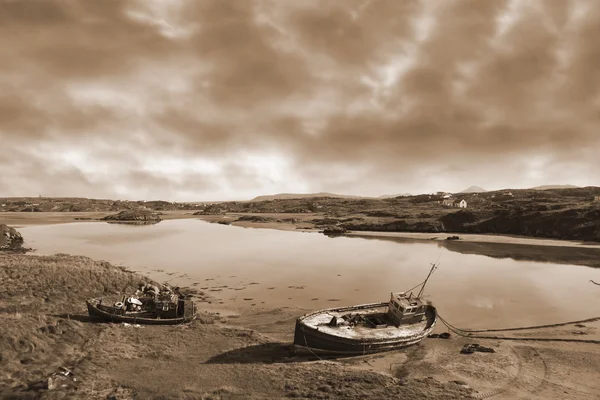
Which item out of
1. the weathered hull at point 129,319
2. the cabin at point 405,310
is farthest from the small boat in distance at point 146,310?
the cabin at point 405,310

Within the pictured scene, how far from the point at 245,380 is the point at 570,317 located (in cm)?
2647

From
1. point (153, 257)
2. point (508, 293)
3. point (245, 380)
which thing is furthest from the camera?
point (153, 257)

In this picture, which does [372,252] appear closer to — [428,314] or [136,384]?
[428,314]

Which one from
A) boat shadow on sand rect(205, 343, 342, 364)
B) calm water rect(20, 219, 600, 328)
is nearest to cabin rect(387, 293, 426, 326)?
calm water rect(20, 219, 600, 328)

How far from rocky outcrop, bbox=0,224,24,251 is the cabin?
57664 millimetres

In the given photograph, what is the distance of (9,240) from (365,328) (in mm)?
62938

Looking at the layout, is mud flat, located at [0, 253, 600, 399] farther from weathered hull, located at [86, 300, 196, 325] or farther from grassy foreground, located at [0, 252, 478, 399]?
weathered hull, located at [86, 300, 196, 325]

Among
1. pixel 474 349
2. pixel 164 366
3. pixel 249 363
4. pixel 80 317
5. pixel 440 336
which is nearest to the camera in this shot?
pixel 164 366

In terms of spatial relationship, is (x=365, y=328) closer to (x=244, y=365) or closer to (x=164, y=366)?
(x=244, y=365)

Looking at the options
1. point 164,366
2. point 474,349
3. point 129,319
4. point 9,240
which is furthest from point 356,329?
point 9,240

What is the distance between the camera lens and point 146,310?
25688 mm

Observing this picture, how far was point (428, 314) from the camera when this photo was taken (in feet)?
84.3

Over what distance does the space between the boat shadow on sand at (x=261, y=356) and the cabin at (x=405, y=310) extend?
678 centimetres

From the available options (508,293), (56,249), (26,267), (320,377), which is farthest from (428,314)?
(56,249)
